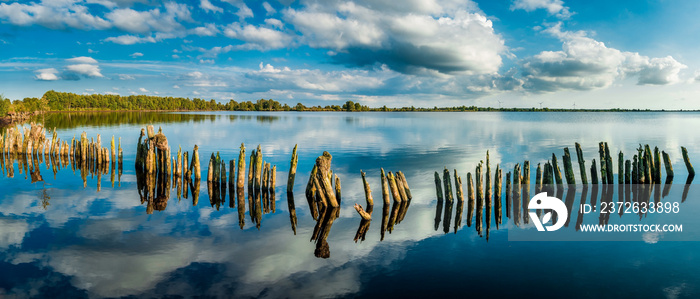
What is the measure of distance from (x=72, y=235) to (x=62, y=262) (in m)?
2.45

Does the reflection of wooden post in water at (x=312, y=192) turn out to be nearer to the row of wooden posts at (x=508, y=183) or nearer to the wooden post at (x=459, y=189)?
the row of wooden posts at (x=508, y=183)

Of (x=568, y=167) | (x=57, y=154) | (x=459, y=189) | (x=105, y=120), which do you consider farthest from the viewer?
(x=105, y=120)

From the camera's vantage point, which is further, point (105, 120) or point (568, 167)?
point (105, 120)

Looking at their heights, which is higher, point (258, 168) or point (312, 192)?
point (258, 168)

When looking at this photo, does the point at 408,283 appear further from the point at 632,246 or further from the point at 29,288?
the point at 29,288

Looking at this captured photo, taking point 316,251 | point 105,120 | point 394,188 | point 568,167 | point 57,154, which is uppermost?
point 568,167

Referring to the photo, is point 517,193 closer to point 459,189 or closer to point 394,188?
point 459,189

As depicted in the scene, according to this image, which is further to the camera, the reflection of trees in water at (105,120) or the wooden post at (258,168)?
the reflection of trees in water at (105,120)

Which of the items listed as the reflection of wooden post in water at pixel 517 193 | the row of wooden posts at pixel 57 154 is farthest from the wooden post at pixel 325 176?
the row of wooden posts at pixel 57 154

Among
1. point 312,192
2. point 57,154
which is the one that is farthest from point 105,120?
point 312,192

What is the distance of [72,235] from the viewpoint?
12586 mm

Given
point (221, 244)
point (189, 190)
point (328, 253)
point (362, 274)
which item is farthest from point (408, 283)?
point (189, 190)

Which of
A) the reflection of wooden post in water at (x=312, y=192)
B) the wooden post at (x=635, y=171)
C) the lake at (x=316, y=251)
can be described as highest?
the wooden post at (x=635, y=171)

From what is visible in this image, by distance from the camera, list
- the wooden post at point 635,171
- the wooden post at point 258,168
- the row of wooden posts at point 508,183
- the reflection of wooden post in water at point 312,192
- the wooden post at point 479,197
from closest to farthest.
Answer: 1. the wooden post at point 479,197
2. the row of wooden posts at point 508,183
3. the reflection of wooden post in water at point 312,192
4. the wooden post at point 258,168
5. the wooden post at point 635,171
